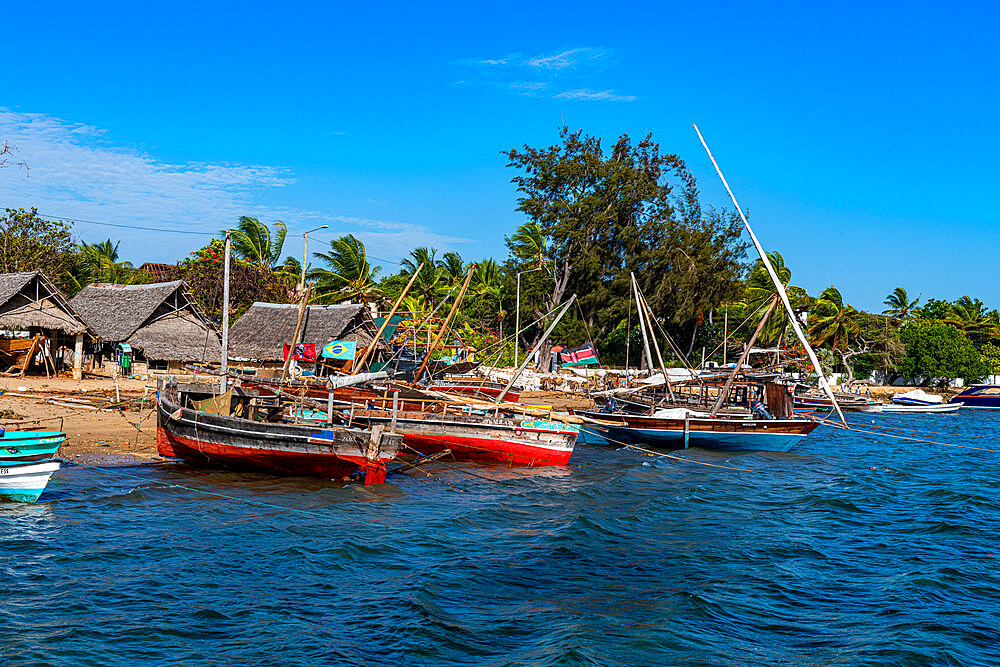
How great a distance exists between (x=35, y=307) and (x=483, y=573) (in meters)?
31.6

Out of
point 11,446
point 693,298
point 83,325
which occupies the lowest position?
point 11,446

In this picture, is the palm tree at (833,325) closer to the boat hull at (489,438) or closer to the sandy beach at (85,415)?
the boat hull at (489,438)

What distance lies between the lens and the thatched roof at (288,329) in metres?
40.5

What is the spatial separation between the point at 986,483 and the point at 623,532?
16.2 m

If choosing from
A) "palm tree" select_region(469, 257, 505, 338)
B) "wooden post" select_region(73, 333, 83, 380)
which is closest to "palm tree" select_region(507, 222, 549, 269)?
"palm tree" select_region(469, 257, 505, 338)

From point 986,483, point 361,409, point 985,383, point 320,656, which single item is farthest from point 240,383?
point 985,383

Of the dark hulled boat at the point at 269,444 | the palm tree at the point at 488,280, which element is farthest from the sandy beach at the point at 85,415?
the palm tree at the point at 488,280

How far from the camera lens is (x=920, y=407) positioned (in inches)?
2109

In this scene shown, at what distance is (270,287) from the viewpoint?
57.9 metres

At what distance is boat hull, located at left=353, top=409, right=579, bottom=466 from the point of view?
23.8 meters

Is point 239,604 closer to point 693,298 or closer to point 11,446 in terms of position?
point 11,446

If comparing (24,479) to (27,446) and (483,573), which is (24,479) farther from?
(483,573)

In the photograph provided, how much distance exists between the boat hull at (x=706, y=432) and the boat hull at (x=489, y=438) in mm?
5542

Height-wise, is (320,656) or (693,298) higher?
(693,298)
